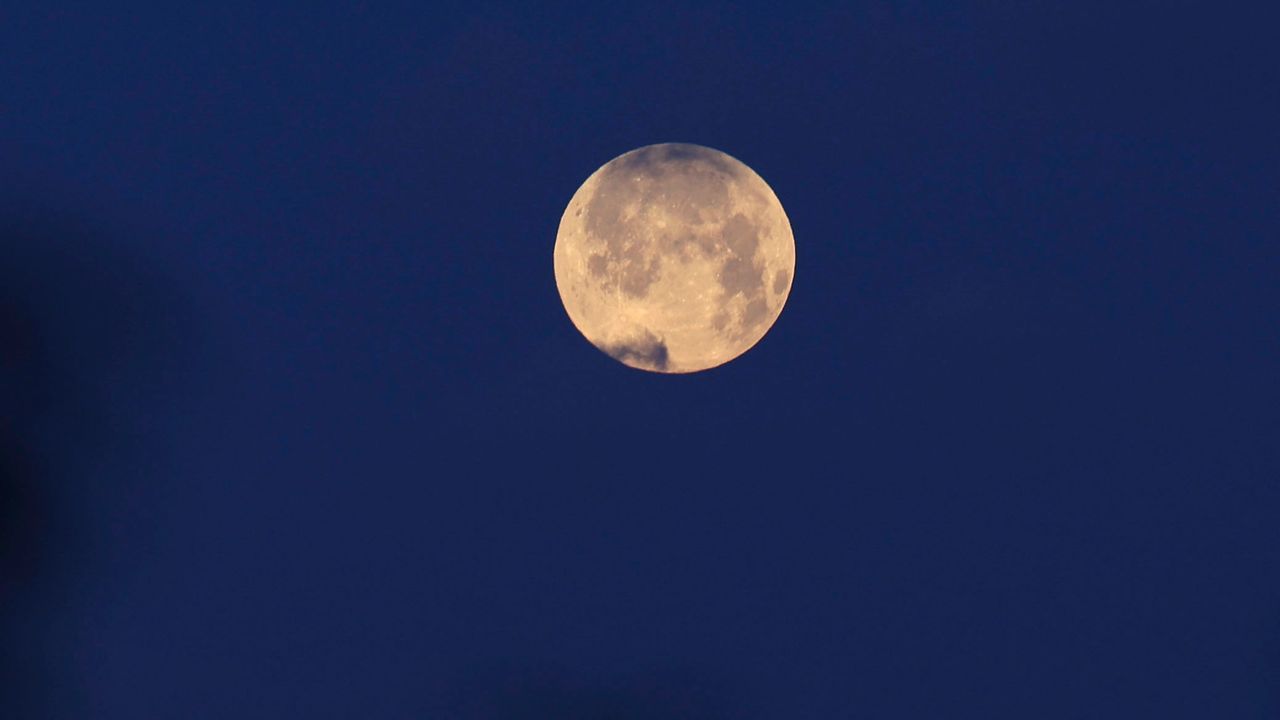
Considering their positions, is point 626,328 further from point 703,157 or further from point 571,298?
point 703,157

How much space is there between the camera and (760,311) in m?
13.9

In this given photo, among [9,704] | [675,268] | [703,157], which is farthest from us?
[9,704]

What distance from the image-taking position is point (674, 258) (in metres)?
12.9

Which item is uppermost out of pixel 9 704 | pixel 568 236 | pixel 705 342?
pixel 568 236

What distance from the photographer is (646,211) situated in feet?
42.8

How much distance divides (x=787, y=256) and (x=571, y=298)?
2789 mm

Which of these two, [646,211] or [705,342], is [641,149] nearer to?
[646,211]

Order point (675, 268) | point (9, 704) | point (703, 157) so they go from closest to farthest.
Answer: point (675, 268), point (703, 157), point (9, 704)

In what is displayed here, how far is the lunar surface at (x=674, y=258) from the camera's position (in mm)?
12984

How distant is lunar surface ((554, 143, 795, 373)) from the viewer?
1298cm

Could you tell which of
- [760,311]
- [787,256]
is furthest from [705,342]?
[787,256]

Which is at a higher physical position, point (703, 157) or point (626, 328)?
point (703, 157)

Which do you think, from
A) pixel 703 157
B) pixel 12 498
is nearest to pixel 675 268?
pixel 703 157

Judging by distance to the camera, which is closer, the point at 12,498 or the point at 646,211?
the point at 646,211
